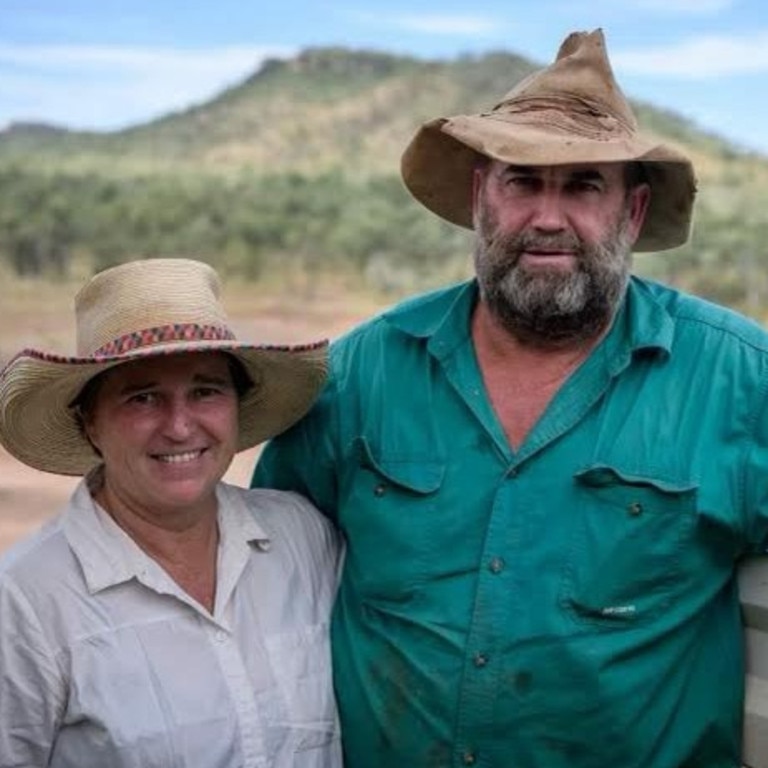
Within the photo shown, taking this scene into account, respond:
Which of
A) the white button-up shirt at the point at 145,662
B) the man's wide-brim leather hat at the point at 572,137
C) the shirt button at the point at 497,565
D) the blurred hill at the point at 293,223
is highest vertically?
the man's wide-brim leather hat at the point at 572,137

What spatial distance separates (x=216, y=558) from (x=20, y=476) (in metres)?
8.06

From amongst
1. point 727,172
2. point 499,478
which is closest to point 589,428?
point 499,478

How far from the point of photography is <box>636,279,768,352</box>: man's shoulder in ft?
10.8

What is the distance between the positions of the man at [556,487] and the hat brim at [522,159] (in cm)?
1

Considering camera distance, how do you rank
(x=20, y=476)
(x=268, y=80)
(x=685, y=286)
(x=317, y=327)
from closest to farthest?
(x=20, y=476) → (x=317, y=327) → (x=685, y=286) → (x=268, y=80)

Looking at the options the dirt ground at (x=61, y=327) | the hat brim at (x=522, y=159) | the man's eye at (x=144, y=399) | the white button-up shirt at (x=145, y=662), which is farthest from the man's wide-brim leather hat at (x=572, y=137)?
the dirt ground at (x=61, y=327)

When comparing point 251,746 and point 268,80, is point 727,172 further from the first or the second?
point 251,746

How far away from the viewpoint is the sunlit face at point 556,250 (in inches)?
130

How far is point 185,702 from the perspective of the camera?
3.06m

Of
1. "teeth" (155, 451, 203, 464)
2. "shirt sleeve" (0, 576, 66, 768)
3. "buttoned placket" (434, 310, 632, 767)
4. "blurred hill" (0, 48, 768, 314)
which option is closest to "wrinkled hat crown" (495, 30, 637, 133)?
"buttoned placket" (434, 310, 632, 767)

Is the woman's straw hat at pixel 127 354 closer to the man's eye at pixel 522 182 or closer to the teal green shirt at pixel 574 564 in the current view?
the teal green shirt at pixel 574 564

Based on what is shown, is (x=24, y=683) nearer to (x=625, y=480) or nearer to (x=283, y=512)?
(x=283, y=512)

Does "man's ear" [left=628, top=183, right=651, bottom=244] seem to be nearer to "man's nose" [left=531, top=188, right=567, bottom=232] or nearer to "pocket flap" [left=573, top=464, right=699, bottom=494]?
"man's nose" [left=531, top=188, right=567, bottom=232]

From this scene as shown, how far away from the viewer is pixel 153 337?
3113 millimetres
